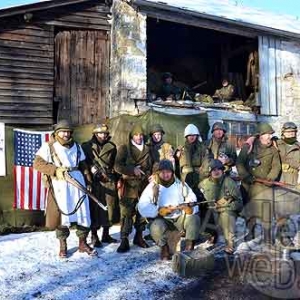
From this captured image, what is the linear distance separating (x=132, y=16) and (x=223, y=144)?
14.5ft

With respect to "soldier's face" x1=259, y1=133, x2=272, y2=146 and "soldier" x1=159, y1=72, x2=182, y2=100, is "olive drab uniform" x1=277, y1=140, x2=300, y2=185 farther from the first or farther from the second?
"soldier" x1=159, y1=72, x2=182, y2=100

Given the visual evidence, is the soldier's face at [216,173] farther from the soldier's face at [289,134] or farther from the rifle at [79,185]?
the rifle at [79,185]

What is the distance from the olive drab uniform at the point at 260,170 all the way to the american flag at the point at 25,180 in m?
3.22

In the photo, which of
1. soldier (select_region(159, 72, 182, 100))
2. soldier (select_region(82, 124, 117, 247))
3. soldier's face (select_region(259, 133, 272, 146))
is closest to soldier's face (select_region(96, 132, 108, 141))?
soldier (select_region(82, 124, 117, 247))

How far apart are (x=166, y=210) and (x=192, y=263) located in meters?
0.73

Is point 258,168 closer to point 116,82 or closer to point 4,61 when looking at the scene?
point 116,82

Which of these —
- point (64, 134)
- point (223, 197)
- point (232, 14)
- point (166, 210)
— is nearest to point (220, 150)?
point (223, 197)

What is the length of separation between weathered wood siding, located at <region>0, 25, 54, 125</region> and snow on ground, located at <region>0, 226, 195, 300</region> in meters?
3.71

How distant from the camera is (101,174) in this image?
18.4 feet

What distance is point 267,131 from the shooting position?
5762 millimetres

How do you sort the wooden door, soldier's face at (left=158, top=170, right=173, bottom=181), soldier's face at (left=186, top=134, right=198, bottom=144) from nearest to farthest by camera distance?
soldier's face at (left=158, top=170, right=173, bottom=181)
soldier's face at (left=186, top=134, right=198, bottom=144)
the wooden door

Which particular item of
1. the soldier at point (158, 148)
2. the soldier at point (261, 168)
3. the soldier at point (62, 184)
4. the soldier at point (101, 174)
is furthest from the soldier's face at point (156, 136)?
the soldier at point (62, 184)

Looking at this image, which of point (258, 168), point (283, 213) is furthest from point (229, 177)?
point (283, 213)

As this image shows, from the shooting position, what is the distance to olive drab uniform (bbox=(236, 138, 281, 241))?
5.77 meters
